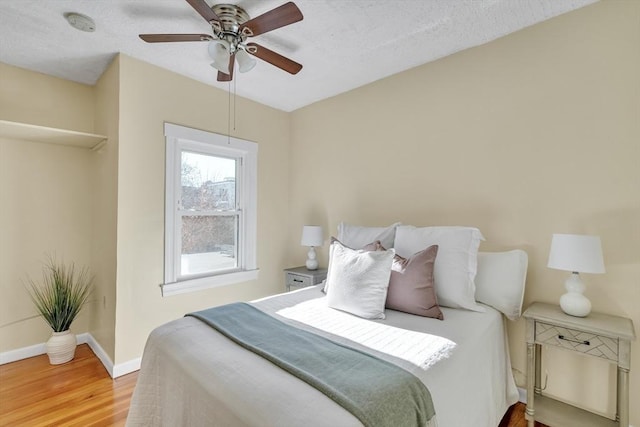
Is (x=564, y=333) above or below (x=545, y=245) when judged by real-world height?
below

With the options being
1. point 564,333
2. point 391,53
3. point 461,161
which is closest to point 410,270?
point 564,333

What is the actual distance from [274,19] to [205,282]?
8.02ft

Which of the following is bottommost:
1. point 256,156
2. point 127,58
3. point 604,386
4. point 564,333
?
point 604,386

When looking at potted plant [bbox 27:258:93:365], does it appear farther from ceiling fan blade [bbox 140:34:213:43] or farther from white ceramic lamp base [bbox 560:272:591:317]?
white ceramic lamp base [bbox 560:272:591:317]

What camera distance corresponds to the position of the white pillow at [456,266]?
1.93 meters

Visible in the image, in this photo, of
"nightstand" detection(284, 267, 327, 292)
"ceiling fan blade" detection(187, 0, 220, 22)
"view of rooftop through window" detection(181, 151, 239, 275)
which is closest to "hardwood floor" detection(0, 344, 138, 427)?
"view of rooftop through window" detection(181, 151, 239, 275)

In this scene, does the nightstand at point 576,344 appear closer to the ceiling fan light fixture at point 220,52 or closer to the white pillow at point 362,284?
the white pillow at point 362,284

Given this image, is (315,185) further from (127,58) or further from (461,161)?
(127,58)

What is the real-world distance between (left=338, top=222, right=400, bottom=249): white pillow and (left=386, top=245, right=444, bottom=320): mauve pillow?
421 millimetres

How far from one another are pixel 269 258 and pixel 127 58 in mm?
2431

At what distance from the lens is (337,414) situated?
0.94 m

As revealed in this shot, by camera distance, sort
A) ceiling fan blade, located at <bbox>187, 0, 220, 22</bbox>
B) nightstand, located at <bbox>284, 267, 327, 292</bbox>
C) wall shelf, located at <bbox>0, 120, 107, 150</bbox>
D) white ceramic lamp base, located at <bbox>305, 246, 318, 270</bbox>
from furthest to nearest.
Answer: white ceramic lamp base, located at <bbox>305, 246, 318, 270</bbox> → nightstand, located at <bbox>284, 267, 327, 292</bbox> → wall shelf, located at <bbox>0, 120, 107, 150</bbox> → ceiling fan blade, located at <bbox>187, 0, 220, 22</bbox>

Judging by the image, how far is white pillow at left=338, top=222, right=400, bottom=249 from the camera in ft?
7.88

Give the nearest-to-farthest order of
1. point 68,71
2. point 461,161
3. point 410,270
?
point 410,270
point 461,161
point 68,71
